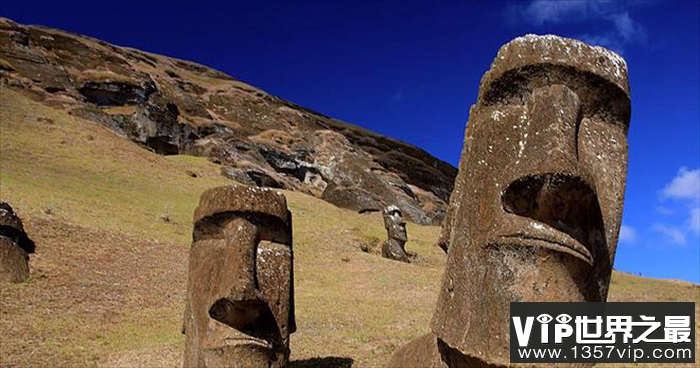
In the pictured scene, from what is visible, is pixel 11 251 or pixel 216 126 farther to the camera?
pixel 216 126

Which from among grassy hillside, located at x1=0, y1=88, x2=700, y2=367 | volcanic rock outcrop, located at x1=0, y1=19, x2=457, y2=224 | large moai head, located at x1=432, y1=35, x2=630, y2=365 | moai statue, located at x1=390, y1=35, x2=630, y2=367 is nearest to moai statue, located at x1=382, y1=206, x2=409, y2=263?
grassy hillside, located at x1=0, y1=88, x2=700, y2=367

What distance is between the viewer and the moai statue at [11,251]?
566 inches

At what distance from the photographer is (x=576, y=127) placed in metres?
3.98

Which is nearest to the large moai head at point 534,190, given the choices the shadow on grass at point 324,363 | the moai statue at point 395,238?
the shadow on grass at point 324,363

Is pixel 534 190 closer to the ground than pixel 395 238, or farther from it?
closer to the ground

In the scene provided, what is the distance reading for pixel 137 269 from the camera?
17.8 metres

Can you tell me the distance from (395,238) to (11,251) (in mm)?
15627

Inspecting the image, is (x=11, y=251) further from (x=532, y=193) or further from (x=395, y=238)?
(x=395, y=238)

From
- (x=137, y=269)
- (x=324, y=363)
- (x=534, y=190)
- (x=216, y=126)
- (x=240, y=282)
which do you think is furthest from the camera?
(x=216, y=126)

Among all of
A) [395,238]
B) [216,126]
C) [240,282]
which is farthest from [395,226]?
[216,126]

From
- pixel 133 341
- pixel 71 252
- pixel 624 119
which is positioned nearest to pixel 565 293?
pixel 624 119

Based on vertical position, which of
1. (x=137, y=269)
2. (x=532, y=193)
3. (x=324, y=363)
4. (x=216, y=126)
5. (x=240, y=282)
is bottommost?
(x=324, y=363)

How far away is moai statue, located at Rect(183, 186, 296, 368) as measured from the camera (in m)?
6.48

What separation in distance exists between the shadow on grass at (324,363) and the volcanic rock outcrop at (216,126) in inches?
1137
